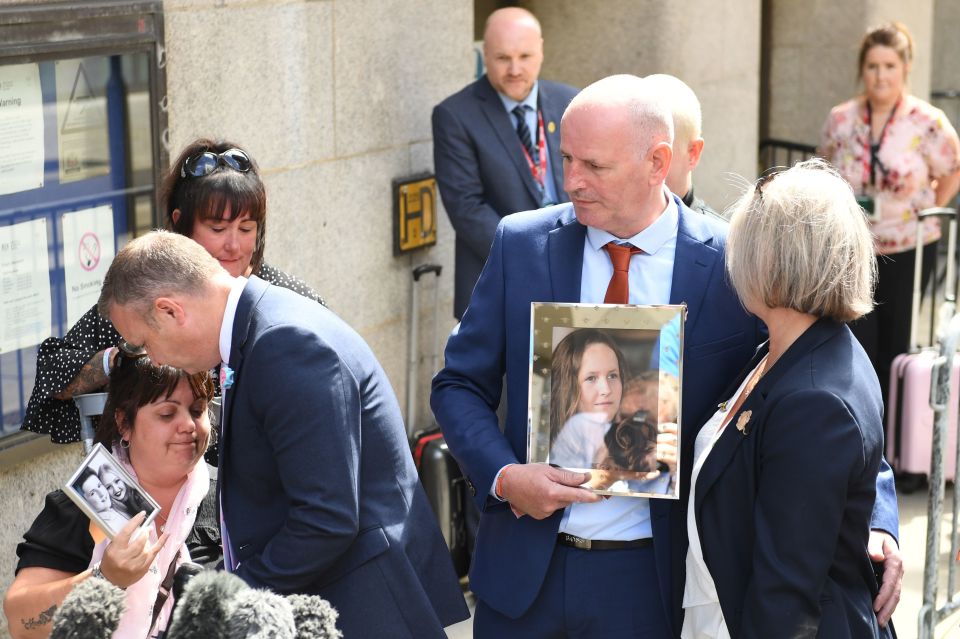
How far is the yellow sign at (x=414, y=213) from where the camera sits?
669 centimetres

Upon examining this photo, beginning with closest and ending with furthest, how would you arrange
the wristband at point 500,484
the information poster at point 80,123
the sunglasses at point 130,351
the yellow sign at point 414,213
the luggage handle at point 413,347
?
1. the wristband at point 500,484
2. the sunglasses at point 130,351
3. the information poster at point 80,123
4. the yellow sign at point 414,213
5. the luggage handle at point 413,347

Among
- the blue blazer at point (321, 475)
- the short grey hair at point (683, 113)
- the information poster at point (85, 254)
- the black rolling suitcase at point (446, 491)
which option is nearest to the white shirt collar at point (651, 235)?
the blue blazer at point (321, 475)

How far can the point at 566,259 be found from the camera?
10.6 feet

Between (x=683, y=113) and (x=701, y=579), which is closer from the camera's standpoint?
(x=701, y=579)

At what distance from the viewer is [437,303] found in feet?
23.3

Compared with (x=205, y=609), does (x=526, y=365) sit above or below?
above

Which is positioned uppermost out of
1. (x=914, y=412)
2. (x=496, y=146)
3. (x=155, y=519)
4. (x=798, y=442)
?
(x=496, y=146)

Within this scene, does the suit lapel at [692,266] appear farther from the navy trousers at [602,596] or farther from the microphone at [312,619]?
the microphone at [312,619]

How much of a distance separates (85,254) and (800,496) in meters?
3.02

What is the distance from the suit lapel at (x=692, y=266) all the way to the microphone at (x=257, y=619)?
1.48 meters

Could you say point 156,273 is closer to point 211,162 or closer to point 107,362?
point 107,362

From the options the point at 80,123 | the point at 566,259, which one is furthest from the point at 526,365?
the point at 80,123

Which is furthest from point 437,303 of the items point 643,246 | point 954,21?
point 954,21

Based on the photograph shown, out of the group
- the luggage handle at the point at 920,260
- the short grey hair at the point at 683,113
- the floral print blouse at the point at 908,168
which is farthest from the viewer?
the floral print blouse at the point at 908,168
